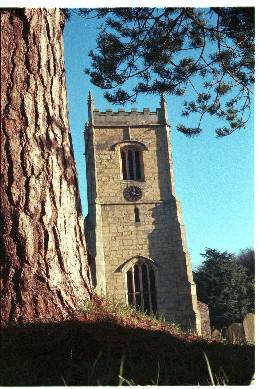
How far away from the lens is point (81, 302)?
2.87 meters

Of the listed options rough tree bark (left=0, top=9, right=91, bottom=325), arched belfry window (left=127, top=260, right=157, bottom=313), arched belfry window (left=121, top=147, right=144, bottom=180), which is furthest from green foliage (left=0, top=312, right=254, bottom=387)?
arched belfry window (left=121, top=147, right=144, bottom=180)

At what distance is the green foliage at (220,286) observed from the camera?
49.7ft

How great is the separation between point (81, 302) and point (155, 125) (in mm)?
23428

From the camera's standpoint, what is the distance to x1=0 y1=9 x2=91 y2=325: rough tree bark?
8.45 feet

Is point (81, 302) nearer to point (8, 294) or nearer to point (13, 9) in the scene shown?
point (8, 294)

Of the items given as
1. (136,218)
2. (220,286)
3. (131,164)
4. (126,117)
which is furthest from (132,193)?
(220,286)

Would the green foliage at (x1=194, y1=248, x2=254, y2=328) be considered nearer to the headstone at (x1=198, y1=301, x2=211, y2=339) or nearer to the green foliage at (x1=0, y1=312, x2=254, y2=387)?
the headstone at (x1=198, y1=301, x2=211, y2=339)

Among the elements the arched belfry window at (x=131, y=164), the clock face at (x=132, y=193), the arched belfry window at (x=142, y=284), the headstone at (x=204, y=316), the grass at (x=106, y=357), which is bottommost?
the headstone at (x=204, y=316)

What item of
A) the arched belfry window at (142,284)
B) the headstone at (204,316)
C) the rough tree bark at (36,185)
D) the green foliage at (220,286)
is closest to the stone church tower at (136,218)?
the arched belfry window at (142,284)

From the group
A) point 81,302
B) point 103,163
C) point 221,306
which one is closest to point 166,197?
point 103,163

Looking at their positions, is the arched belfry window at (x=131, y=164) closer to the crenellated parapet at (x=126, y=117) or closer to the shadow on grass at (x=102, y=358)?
the crenellated parapet at (x=126, y=117)

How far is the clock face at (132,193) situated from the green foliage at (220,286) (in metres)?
5.17

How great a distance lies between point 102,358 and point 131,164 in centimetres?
2244

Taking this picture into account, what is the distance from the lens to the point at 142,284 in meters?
22.3
